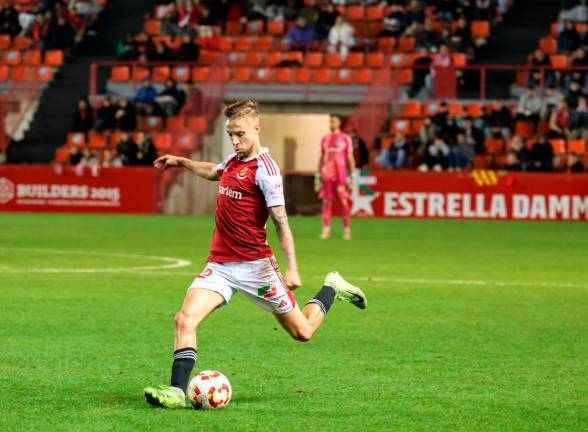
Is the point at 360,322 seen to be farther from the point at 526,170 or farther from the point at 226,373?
the point at 526,170

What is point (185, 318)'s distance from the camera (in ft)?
26.0

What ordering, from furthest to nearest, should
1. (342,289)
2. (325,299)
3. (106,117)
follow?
(106,117) < (342,289) < (325,299)

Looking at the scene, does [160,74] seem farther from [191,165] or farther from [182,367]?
[182,367]

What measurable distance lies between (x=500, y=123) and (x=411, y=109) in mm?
2444

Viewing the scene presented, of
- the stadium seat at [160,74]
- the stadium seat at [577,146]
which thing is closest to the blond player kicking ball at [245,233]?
the stadium seat at [577,146]

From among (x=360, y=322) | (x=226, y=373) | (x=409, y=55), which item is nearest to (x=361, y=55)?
(x=409, y=55)

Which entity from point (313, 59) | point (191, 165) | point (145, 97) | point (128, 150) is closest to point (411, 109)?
point (313, 59)

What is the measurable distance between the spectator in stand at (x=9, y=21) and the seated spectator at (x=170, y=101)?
7.47 m

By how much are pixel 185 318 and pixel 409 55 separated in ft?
92.1

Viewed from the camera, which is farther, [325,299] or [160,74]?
[160,74]

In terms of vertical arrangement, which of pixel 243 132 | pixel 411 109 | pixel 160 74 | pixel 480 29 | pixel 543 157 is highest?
pixel 480 29

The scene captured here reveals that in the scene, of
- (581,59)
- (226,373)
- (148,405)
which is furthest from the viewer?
(581,59)

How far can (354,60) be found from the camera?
35.6 m

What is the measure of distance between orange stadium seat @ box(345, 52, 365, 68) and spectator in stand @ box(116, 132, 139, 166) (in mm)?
6384
